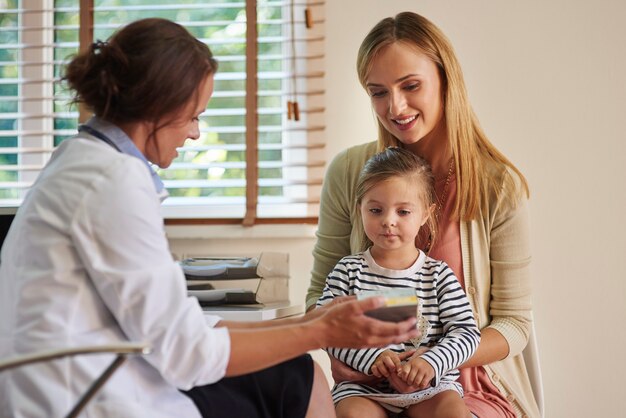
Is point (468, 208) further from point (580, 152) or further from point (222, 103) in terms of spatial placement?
point (222, 103)

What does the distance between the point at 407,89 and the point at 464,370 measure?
28.5 inches

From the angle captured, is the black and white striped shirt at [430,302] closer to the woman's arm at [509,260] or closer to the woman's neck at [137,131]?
the woman's arm at [509,260]

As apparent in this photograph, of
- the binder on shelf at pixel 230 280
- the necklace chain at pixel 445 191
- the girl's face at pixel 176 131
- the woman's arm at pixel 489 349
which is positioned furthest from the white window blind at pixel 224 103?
the girl's face at pixel 176 131

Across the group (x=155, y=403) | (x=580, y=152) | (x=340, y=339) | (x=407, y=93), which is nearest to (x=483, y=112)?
(x=580, y=152)

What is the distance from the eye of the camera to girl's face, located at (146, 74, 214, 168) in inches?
57.3


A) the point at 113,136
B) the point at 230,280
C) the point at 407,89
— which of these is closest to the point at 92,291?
the point at 113,136

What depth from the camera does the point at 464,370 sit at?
6.81 ft

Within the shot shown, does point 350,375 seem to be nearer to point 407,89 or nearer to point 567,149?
point 407,89

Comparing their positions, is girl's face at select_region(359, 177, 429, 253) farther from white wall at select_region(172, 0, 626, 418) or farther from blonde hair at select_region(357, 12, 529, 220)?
white wall at select_region(172, 0, 626, 418)

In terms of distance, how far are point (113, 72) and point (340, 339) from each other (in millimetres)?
597

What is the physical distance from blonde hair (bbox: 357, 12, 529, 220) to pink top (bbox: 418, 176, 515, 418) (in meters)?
0.04

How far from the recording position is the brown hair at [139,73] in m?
1.38

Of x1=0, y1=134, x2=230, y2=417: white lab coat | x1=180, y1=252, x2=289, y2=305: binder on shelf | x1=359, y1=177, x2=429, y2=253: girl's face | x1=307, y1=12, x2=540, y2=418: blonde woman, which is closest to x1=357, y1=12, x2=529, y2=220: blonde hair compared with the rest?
x1=307, y1=12, x2=540, y2=418: blonde woman

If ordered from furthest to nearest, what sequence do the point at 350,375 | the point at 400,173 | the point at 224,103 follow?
the point at 224,103, the point at 400,173, the point at 350,375
